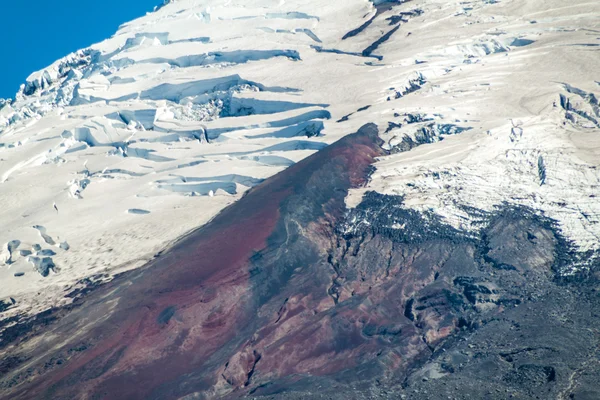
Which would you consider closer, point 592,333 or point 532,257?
point 592,333

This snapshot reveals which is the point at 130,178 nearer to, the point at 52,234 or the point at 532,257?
the point at 52,234

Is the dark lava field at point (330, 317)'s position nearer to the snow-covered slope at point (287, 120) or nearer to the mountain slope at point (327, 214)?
the mountain slope at point (327, 214)

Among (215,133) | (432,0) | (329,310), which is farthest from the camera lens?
(432,0)

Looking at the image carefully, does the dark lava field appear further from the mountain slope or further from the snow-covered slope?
the snow-covered slope

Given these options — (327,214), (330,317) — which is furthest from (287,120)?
(330,317)

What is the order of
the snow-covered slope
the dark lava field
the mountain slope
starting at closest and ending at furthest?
the dark lava field → the mountain slope → the snow-covered slope

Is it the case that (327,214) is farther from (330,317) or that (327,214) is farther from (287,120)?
(287,120)

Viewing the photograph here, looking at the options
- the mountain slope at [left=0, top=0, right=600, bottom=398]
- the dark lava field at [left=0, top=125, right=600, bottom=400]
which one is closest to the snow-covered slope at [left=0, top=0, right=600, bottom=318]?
the mountain slope at [left=0, top=0, right=600, bottom=398]

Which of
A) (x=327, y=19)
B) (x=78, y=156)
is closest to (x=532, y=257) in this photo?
(x=78, y=156)
